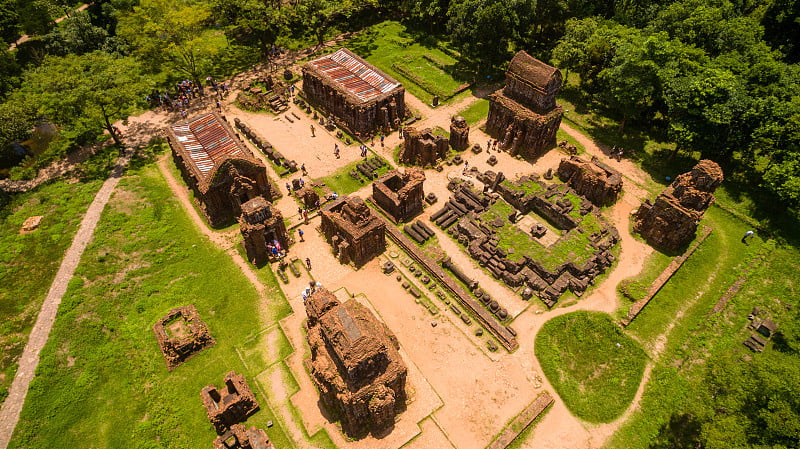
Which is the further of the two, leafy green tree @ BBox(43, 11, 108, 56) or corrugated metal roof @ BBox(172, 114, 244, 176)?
leafy green tree @ BBox(43, 11, 108, 56)

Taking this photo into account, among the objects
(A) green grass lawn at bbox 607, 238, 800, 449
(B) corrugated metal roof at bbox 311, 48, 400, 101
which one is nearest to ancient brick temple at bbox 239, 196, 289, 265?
(B) corrugated metal roof at bbox 311, 48, 400, 101

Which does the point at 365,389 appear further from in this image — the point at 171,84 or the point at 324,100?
the point at 171,84

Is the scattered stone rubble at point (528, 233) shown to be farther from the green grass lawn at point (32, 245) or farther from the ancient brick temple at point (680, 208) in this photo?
the green grass lawn at point (32, 245)

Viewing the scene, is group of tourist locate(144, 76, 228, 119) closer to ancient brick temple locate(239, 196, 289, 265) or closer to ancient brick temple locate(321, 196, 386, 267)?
ancient brick temple locate(239, 196, 289, 265)

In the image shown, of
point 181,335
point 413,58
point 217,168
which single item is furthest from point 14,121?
point 413,58

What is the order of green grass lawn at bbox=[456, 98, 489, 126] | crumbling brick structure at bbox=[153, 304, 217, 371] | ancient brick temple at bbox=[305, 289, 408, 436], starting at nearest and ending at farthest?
ancient brick temple at bbox=[305, 289, 408, 436] < crumbling brick structure at bbox=[153, 304, 217, 371] < green grass lawn at bbox=[456, 98, 489, 126]

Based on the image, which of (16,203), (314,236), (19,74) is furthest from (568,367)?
(19,74)

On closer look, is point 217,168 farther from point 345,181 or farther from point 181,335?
point 181,335
